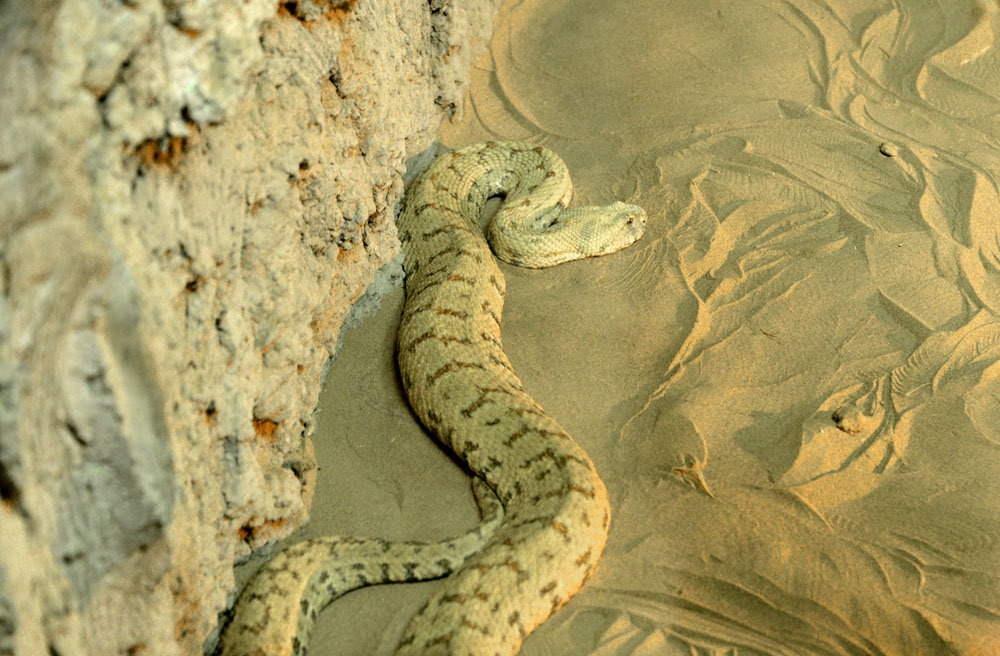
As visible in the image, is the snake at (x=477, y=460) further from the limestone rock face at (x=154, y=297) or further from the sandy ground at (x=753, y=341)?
the limestone rock face at (x=154, y=297)

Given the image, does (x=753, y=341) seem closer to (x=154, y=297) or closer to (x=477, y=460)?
(x=477, y=460)

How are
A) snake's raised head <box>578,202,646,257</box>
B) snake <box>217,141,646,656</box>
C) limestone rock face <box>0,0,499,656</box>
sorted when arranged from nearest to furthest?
limestone rock face <box>0,0,499,656</box>
snake <box>217,141,646,656</box>
snake's raised head <box>578,202,646,257</box>

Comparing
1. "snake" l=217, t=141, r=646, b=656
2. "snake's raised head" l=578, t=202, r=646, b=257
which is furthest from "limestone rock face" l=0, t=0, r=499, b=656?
"snake's raised head" l=578, t=202, r=646, b=257

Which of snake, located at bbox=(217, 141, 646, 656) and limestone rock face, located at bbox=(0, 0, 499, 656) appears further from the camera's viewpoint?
snake, located at bbox=(217, 141, 646, 656)

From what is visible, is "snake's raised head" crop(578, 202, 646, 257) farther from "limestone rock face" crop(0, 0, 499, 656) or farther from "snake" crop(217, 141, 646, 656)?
"limestone rock face" crop(0, 0, 499, 656)

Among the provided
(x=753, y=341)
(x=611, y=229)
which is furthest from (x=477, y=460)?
(x=611, y=229)

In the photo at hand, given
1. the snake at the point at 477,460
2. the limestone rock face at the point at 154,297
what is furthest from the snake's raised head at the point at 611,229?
the limestone rock face at the point at 154,297

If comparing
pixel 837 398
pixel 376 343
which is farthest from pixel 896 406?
pixel 376 343
